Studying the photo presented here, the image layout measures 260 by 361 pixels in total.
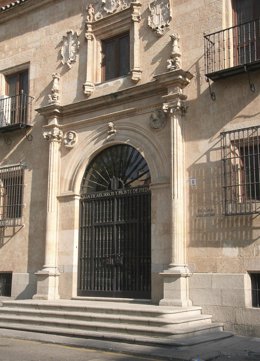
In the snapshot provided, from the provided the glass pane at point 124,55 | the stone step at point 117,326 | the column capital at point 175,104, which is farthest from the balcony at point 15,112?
the stone step at point 117,326

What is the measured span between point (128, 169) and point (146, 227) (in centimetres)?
170

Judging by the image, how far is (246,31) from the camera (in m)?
11.8

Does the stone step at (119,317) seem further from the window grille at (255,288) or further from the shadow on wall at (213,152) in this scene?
the shadow on wall at (213,152)

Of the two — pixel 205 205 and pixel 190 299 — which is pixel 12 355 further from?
pixel 205 205

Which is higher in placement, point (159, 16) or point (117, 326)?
point (159, 16)

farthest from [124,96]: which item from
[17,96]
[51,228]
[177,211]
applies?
[17,96]

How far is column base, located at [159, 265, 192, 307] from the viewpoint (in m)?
11.2

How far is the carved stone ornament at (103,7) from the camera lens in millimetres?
13969

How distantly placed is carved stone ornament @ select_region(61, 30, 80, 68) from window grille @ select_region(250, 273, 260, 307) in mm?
7920

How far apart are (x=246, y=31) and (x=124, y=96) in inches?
133

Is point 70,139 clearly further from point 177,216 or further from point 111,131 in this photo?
point 177,216

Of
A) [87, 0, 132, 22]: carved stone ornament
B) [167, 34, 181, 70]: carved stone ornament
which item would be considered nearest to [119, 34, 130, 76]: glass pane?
[87, 0, 132, 22]: carved stone ornament

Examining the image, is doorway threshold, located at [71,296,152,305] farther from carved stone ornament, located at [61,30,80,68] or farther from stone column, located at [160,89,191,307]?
carved stone ornament, located at [61,30,80,68]

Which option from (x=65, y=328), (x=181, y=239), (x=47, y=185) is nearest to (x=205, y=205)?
(x=181, y=239)
